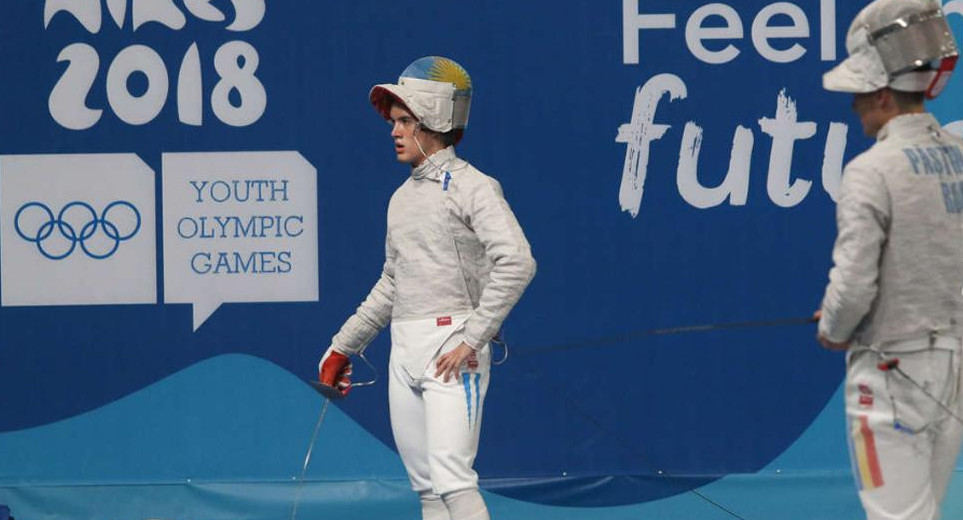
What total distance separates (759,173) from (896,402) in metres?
1.94

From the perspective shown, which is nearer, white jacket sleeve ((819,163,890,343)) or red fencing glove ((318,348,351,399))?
white jacket sleeve ((819,163,890,343))

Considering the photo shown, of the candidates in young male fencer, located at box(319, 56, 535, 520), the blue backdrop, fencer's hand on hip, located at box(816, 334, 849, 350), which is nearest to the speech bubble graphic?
the blue backdrop

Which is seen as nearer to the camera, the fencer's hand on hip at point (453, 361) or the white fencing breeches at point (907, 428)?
the white fencing breeches at point (907, 428)

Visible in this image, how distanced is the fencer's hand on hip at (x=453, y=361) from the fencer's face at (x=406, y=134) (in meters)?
0.51

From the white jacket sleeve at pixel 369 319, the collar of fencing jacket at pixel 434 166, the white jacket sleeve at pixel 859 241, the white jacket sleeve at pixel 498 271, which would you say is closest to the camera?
the white jacket sleeve at pixel 859 241

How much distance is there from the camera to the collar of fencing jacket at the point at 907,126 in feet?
→ 9.10

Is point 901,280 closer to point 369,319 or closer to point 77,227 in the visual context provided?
point 369,319

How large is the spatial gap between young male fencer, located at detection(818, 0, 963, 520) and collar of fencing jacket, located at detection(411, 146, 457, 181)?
3.71 ft

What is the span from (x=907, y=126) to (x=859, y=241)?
28 centimetres

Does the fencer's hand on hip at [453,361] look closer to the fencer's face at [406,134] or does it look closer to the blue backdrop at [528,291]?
the fencer's face at [406,134]

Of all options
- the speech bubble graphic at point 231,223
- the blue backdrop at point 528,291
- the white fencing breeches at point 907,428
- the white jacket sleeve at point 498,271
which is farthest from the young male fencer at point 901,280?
the speech bubble graphic at point 231,223

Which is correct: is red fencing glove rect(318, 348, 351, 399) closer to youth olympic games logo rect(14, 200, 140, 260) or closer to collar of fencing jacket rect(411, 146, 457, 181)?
collar of fencing jacket rect(411, 146, 457, 181)

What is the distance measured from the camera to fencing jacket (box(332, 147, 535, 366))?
340 cm

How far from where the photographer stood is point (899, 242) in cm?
271
